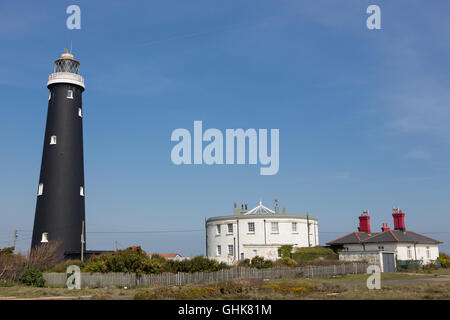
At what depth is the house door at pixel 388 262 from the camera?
4517 cm

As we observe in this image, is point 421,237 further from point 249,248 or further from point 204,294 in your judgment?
point 204,294

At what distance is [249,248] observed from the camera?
52.6 metres

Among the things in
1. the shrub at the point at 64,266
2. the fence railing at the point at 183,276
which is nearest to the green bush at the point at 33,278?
the fence railing at the point at 183,276

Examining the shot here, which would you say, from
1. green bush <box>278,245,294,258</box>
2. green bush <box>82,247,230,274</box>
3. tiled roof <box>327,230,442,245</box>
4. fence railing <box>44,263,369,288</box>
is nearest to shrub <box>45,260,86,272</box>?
green bush <box>82,247,230,274</box>

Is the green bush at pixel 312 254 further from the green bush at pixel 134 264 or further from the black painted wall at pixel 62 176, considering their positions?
the black painted wall at pixel 62 176

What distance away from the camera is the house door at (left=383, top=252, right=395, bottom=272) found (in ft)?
148

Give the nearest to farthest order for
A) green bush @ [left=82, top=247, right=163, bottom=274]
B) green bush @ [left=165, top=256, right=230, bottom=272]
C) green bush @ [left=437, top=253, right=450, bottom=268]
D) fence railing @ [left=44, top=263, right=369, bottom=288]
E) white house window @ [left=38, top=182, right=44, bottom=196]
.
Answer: fence railing @ [left=44, top=263, right=369, bottom=288] < green bush @ [left=82, top=247, right=163, bottom=274] < green bush @ [left=165, top=256, right=230, bottom=272] < white house window @ [left=38, top=182, right=44, bottom=196] < green bush @ [left=437, top=253, right=450, bottom=268]

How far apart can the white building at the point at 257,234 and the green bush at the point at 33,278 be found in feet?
76.1

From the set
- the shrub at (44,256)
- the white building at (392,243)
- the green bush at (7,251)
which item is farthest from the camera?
the white building at (392,243)

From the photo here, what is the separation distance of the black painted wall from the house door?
98.6 ft

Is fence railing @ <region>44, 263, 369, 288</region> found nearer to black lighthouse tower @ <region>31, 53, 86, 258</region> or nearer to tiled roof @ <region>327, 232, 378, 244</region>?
black lighthouse tower @ <region>31, 53, 86, 258</region>

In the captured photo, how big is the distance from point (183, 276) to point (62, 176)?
633 inches

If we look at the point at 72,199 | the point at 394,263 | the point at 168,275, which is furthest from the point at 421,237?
the point at 72,199

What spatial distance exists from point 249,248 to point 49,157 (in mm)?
24470
